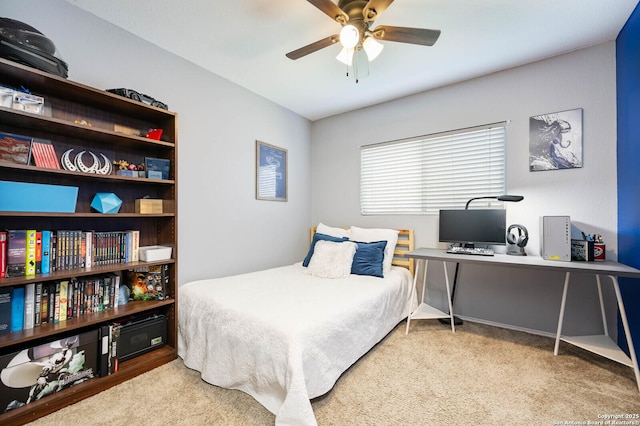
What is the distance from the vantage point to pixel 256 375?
59.5 inches

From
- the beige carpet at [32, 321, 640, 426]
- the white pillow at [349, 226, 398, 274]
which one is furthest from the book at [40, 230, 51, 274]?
the white pillow at [349, 226, 398, 274]

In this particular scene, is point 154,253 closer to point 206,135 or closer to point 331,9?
point 206,135

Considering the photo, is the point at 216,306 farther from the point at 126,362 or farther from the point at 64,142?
the point at 64,142

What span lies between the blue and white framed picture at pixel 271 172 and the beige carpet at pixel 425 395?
6.29ft

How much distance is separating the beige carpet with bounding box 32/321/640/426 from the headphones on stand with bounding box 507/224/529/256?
82 centimetres

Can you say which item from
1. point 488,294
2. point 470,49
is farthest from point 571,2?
point 488,294

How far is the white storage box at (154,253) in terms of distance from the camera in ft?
6.50

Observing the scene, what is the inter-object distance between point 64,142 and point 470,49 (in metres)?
3.19

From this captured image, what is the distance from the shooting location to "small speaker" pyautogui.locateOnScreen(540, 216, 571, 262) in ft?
6.67

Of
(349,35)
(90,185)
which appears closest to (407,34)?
(349,35)

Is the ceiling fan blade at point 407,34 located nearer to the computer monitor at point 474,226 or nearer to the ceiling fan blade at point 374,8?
the ceiling fan blade at point 374,8

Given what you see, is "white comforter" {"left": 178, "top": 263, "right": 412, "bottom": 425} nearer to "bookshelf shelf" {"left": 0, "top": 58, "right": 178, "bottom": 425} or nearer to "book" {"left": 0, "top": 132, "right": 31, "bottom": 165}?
"bookshelf shelf" {"left": 0, "top": 58, "right": 178, "bottom": 425}

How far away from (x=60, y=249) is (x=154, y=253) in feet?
1.68

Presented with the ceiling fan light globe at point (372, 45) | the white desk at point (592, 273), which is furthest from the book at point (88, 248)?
the white desk at point (592, 273)
